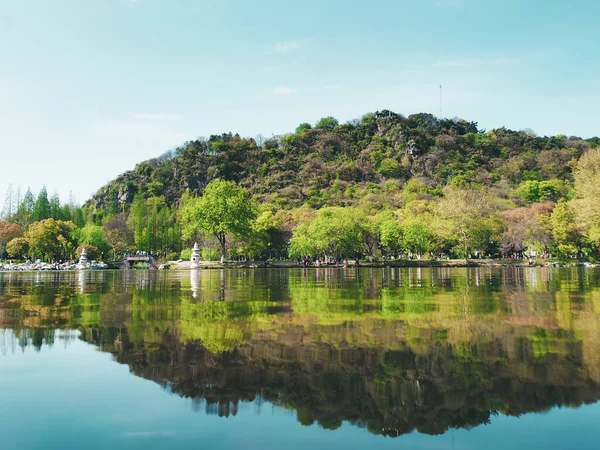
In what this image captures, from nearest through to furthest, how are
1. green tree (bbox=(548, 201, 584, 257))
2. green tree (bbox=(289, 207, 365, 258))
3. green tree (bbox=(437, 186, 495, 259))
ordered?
green tree (bbox=(548, 201, 584, 257)) < green tree (bbox=(289, 207, 365, 258)) < green tree (bbox=(437, 186, 495, 259))

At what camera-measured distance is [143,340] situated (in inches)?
344

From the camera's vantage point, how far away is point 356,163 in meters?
150

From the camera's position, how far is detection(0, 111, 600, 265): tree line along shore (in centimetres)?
6925

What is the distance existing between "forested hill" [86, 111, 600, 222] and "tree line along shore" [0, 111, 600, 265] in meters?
0.54

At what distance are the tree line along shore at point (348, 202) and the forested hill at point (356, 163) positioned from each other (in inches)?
21.3

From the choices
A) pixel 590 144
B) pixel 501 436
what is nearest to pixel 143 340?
pixel 501 436

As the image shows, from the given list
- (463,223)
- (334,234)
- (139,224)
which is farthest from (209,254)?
(463,223)

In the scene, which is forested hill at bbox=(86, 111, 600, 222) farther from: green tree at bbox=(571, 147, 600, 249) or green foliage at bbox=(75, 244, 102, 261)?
green tree at bbox=(571, 147, 600, 249)

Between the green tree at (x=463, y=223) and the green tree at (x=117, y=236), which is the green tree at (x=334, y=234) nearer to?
the green tree at (x=463, y=223)

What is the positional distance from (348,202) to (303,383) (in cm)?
10278

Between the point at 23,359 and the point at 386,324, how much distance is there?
6.80 m

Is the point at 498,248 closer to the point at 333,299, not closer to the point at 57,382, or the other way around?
the point at 333,299

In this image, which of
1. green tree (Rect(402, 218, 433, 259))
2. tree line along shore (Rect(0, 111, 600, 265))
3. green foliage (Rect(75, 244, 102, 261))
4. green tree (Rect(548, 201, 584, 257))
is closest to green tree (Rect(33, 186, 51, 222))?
tree line along shore (Rect(0, 111, 600, 265))

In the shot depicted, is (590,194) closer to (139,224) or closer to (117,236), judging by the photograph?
(139,224)
